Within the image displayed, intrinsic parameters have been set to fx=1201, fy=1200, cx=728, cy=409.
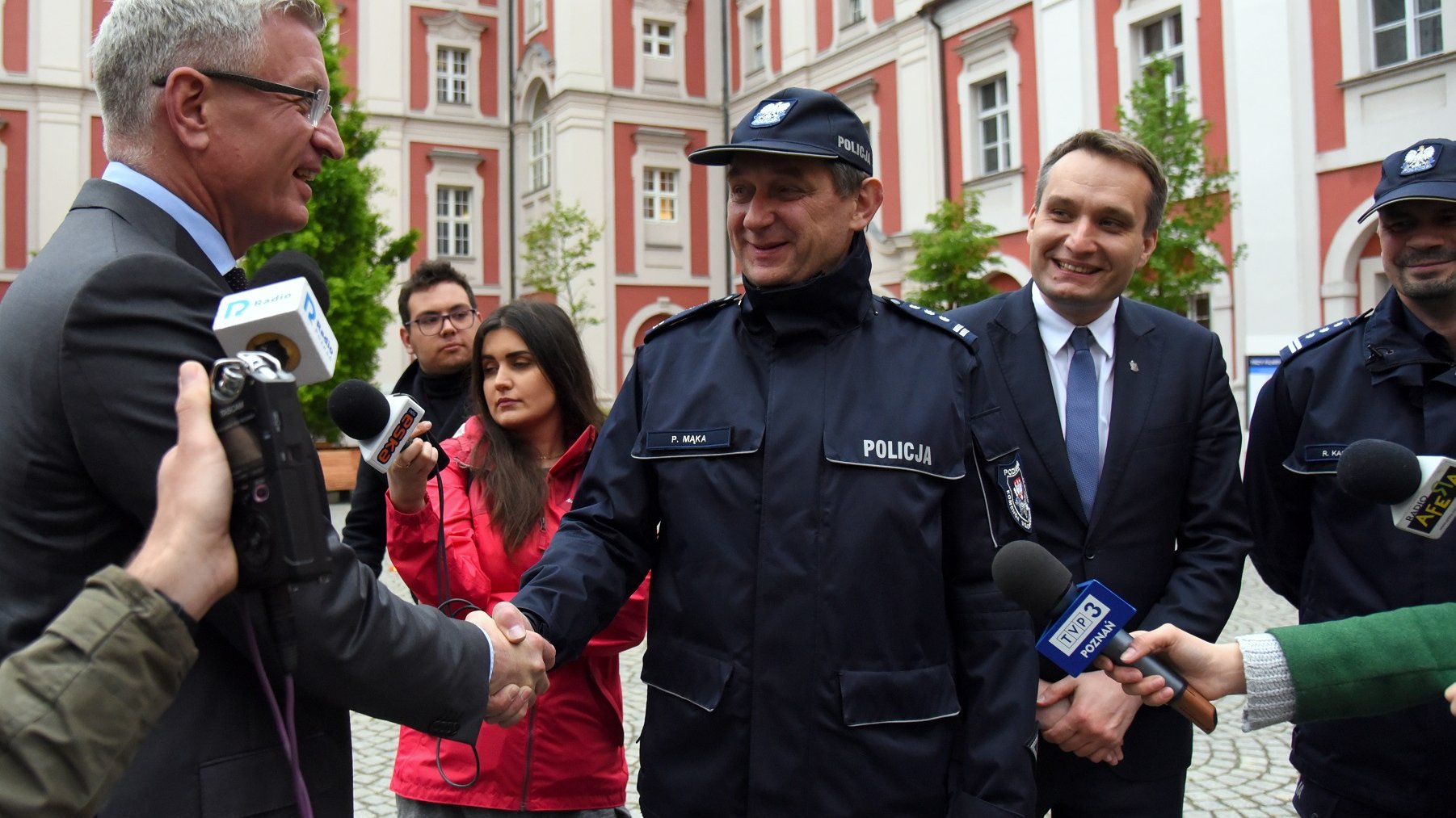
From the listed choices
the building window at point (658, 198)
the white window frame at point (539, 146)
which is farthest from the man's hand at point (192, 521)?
the white window frame at point (539, 146)

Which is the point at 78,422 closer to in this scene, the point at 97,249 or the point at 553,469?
the point at 97,249

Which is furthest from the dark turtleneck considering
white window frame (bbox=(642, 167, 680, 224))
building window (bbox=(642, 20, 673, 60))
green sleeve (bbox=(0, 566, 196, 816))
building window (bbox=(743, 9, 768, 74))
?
building window (bbox=(642, 20, 673, 60))

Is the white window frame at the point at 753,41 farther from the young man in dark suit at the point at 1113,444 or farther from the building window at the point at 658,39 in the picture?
the young man in dark suit at the point at 1113,444

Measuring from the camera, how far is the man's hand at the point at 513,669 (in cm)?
225

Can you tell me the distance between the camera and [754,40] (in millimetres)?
31656

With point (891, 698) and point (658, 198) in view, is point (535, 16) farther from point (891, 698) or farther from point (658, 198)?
point (891, 698)

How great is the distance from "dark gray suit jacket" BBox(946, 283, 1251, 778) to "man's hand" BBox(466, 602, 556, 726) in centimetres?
122

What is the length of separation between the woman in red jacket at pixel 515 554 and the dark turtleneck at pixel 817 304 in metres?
0.92

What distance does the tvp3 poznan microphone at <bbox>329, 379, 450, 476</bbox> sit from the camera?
9.49ft

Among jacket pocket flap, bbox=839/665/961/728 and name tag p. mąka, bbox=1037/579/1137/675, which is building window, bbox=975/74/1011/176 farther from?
name tag p. mąka, bbox=1037/579/1137/675

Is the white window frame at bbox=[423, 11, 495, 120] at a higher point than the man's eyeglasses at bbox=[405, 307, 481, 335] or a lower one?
higher

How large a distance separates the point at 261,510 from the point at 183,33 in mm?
958

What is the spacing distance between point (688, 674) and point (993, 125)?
20600mm

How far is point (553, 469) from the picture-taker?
332 cm
